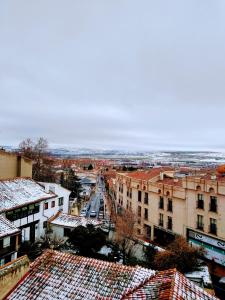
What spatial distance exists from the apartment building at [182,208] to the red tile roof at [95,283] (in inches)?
889

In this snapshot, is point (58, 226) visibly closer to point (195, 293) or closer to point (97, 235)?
point (97, 235)

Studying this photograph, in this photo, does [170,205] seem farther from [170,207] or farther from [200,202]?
[200,202]

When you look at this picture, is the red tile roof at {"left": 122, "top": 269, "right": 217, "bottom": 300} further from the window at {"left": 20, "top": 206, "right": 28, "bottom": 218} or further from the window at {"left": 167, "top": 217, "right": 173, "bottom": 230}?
the window at {"left": 167, "top": 217, "right": 173, "bottom": 230}

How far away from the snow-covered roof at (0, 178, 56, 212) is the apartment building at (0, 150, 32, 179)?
123 inches

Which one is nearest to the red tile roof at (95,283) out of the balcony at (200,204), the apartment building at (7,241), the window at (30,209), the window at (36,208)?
the apartment building at (7,241)

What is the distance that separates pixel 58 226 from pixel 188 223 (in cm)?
1582

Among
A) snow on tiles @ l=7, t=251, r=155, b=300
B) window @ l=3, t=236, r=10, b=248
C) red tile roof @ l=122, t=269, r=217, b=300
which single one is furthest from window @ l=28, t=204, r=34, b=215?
red tile roof @ l=122, t=269, r=217, b=300

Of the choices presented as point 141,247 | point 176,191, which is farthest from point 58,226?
point 176,191

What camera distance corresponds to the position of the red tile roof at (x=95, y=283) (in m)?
11.1

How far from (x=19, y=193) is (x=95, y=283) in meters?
20.9

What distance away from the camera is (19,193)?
31.3 metres

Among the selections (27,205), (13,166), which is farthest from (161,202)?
(13,166)

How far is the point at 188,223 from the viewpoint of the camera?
1426 inches

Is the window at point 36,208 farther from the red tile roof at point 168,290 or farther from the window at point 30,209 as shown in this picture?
the red tile roof at point 168,290
